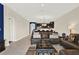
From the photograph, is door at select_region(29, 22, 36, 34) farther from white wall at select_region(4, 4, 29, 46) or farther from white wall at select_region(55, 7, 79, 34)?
white wall at select_region(55, 7, 79, 34)

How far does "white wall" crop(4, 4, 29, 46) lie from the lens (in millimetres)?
1843

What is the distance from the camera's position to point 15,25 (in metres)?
1.98

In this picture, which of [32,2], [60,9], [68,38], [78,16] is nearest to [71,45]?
[68,38]

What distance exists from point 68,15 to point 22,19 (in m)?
0.79

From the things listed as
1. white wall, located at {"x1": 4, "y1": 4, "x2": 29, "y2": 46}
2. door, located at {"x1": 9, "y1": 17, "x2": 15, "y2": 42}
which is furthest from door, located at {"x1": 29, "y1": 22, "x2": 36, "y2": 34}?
door, located at {"x1": 9, "y1": 17, "x2": 15, "y2": 42}

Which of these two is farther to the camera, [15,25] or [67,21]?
[67,21]

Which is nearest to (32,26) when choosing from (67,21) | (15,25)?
(15,25)

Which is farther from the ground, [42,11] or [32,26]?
[42,11]

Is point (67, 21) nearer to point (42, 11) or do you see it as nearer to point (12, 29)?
point (42, 11)

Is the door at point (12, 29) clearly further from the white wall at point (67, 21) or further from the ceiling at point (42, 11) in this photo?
the white wall at point (67, 21)

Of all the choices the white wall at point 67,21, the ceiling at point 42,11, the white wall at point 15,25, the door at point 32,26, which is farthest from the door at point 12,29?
the white wall at point 67,21
